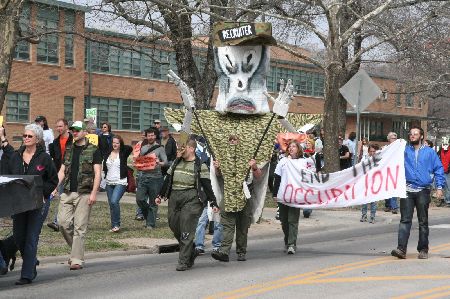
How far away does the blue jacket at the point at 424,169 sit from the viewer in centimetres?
1248

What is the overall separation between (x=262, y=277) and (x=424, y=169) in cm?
318

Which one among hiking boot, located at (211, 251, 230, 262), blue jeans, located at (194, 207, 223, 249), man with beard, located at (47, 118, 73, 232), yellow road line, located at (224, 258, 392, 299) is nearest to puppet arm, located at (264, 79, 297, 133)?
blue jeans, located at (194, 207, 223, 249)

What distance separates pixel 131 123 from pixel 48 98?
7.72 m

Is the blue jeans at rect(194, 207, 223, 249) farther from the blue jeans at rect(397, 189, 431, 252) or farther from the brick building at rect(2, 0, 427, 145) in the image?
the brick building at rect(2, 0, 427, 145)

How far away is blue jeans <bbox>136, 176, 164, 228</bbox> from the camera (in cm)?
1644

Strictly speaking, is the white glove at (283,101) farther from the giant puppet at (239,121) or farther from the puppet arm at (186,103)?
the puppet arm at (186,103)

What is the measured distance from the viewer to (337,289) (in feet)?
32.3

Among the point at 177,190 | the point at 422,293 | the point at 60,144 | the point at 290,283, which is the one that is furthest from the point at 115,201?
the point at 422,293

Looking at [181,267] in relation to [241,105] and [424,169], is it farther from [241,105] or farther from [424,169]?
[424,169]

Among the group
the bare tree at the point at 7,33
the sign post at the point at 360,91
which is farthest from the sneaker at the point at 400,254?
the bare tree at the point at 7,33

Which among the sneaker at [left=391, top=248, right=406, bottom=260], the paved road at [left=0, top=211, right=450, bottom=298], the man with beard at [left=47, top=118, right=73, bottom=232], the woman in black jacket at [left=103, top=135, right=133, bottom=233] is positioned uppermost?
the man with beard at [left=47, top=118, right=73, bottom=232]

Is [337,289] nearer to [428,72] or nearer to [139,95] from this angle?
[428,72]

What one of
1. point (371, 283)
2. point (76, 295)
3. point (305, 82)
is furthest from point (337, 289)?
point (305, 82)

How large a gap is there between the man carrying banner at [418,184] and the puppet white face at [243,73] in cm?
218
